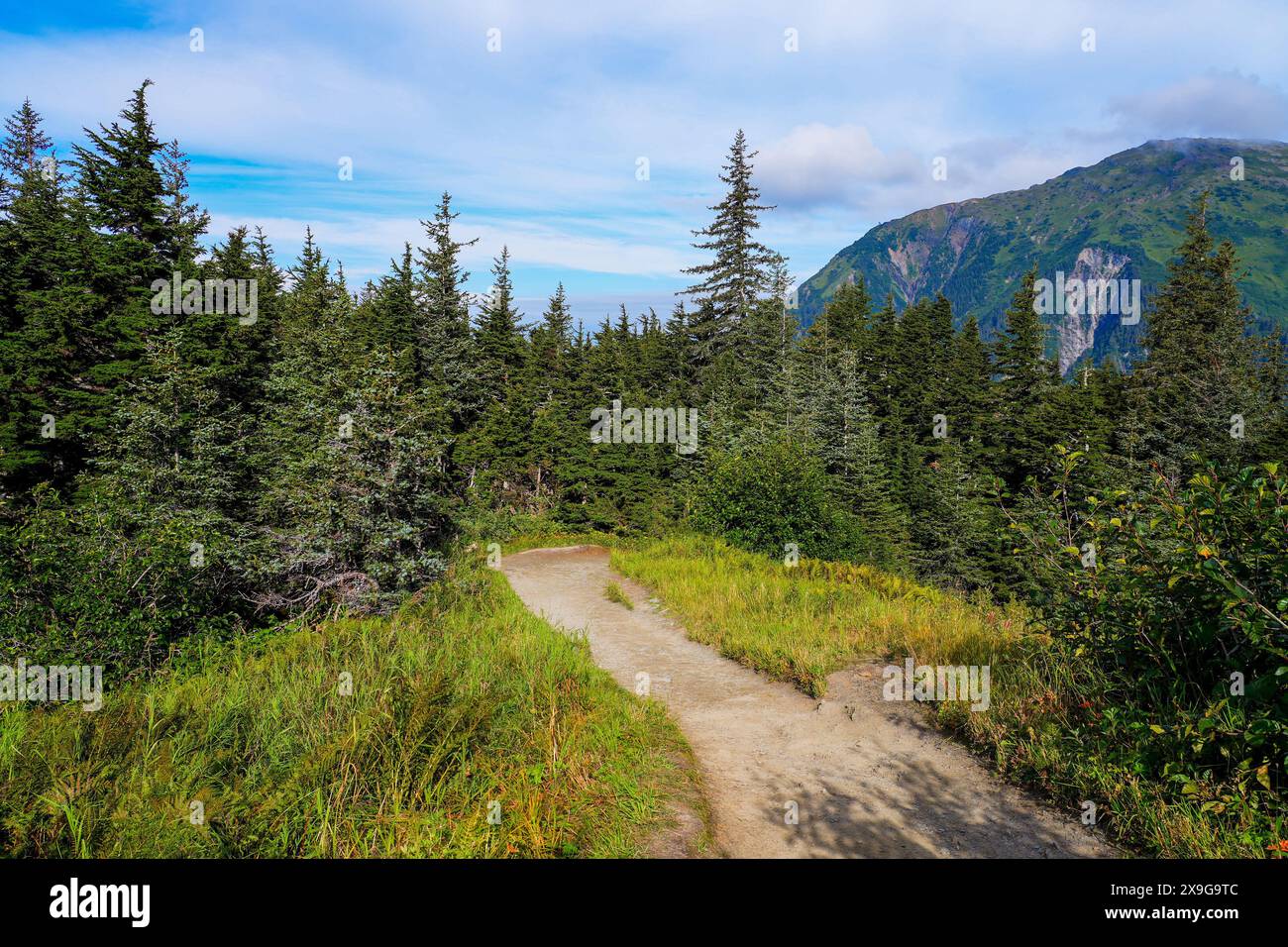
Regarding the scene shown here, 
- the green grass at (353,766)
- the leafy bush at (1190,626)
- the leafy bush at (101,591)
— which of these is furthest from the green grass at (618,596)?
the leafy bush at (1190,626)

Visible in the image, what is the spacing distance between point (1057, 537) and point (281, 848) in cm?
671

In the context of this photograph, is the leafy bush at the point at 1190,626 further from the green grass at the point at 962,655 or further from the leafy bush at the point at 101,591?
the leafy bush at the point at 101,591

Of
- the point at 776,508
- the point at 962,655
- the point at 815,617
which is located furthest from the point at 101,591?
the point at 776,508

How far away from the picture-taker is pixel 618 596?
13219 mm

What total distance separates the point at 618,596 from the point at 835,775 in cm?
812

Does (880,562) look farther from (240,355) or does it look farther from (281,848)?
(240,355)

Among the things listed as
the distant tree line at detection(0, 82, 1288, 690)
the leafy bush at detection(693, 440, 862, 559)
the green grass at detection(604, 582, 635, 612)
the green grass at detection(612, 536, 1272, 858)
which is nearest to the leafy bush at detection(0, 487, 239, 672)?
the distant tree line at detection(0, 82, 1288, 690)

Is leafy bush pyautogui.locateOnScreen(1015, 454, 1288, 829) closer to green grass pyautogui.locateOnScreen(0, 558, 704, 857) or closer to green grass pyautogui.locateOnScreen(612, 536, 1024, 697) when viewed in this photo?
green grass pyautogui.locateOnScreen(612, 536, 1024, 697)

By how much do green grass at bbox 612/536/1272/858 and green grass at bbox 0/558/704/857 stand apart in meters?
2.77

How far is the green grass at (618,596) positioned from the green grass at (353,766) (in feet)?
17.5

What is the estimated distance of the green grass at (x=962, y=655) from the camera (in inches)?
160

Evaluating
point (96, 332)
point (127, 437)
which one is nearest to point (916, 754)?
point (127, 437)

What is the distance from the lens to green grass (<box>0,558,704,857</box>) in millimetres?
3834

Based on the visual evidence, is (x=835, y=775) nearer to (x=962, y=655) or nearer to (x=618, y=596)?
(x=962, y=655)
